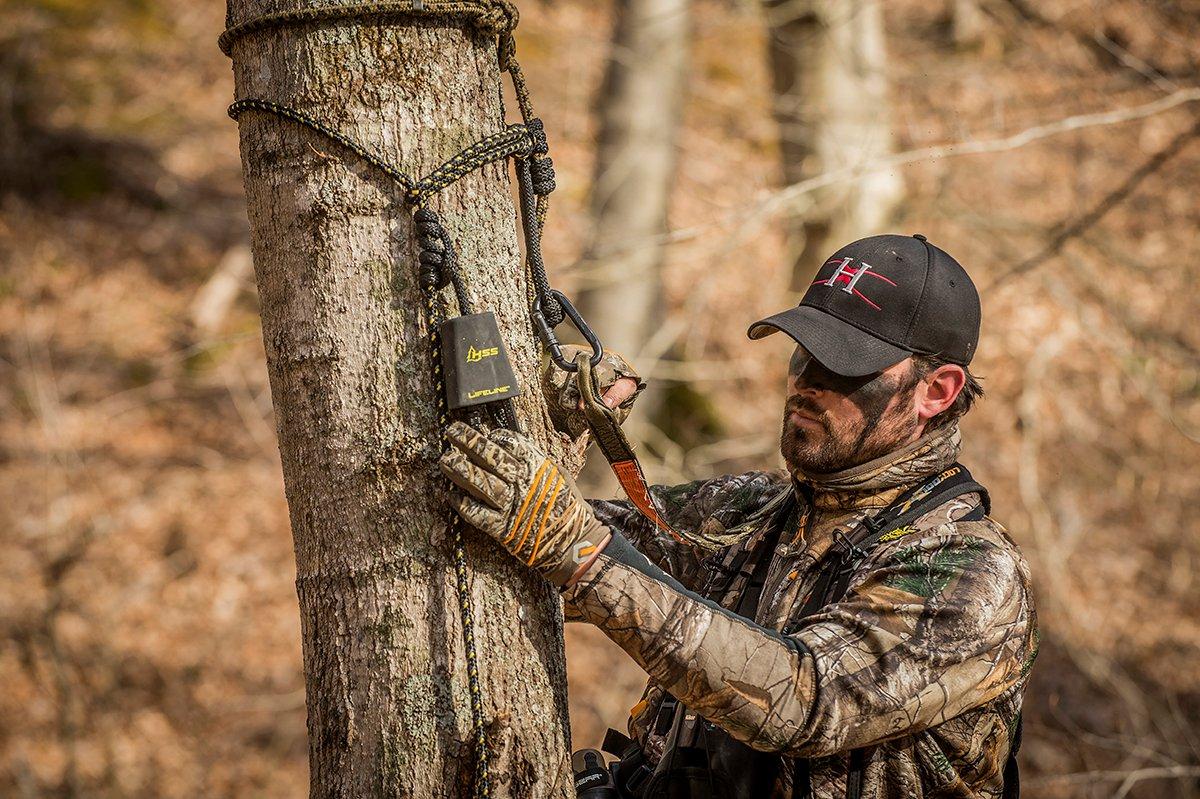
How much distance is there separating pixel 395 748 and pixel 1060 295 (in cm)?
657

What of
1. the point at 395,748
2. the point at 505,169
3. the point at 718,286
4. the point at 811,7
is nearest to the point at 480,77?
the point at 505,169

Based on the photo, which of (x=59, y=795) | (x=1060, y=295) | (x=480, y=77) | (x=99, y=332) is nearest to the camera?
(x=480, y=77)

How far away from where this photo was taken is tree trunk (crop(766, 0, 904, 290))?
706 centimetres

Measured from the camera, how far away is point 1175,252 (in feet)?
31.6

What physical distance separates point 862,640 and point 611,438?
701 mm

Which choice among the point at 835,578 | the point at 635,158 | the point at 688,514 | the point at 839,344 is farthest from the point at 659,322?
the point at 835,578

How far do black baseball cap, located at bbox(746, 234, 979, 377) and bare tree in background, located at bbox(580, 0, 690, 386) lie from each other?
18.0 feet

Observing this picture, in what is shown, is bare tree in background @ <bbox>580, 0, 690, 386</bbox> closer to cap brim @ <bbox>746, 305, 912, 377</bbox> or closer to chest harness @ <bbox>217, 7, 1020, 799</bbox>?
cap brim @ <bbox>746, 305, 912, 377</bbox>

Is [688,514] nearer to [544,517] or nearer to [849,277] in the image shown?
[849,277]

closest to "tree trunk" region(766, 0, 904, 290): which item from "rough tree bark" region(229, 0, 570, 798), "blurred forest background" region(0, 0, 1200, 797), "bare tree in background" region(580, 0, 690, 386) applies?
"blurred forest background" region(0, 0, 1200, 797)

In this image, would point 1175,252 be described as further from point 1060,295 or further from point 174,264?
point 174,264

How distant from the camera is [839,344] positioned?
8.71 feet

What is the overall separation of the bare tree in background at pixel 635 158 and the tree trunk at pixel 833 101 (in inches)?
43.5

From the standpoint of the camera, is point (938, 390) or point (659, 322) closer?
point (938, 390)
